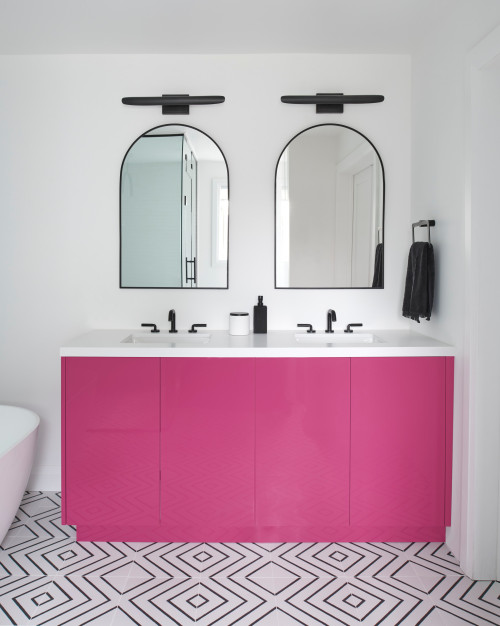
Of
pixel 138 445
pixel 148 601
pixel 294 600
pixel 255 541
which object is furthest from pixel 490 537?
pixel 138 445

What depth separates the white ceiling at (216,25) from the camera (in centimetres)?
235

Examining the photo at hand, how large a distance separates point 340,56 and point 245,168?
31.3 inches

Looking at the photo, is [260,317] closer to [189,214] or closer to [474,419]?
[189,214]

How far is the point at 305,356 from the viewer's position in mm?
2373

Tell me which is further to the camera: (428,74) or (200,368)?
(428,74)

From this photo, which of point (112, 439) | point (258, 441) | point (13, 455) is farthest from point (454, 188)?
point (13, 455)

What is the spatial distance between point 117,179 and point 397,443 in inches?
78.9

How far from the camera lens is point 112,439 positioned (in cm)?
240

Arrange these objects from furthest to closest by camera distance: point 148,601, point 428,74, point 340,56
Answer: point 340,56 → point 428,74 → point 148,601

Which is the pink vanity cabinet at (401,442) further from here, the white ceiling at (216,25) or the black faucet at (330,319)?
the white ceiling at (216,25)

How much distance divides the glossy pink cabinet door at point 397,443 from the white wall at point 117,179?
2.04 feet

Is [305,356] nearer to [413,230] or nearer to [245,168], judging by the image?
[413,230]

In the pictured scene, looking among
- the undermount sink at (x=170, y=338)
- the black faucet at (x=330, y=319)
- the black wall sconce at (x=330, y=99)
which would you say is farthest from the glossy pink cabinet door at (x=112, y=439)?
the black wall sconce at (x=330, y=99)

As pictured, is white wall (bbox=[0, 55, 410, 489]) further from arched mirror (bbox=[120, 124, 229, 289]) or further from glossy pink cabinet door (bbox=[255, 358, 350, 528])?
glossy pink cabinet door (bbox=[255, 358, 350, 528])
